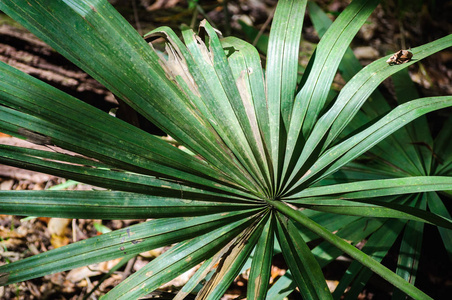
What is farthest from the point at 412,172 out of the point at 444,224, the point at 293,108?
the point at 293,108

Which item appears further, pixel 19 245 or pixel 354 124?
pixel 19 245

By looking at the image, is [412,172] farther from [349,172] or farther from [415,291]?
[415,291]

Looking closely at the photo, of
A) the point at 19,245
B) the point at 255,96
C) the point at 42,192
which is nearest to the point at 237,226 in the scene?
the point at 255,96

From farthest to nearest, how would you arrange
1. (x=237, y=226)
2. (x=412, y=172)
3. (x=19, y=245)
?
(x=19, y=245) → (x=412, y=172) → (x=237, y=226)

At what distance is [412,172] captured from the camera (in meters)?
1.18

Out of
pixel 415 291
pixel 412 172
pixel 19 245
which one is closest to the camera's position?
pixel 415 291

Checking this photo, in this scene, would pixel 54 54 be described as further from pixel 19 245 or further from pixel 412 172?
pixel 412 172

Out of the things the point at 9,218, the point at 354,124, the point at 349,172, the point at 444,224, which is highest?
the point at 354,124

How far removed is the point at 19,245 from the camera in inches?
57.9

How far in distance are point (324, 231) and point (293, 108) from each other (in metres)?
0.37

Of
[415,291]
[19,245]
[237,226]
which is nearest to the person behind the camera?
[415,291]

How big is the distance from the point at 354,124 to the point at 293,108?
0.47 metres

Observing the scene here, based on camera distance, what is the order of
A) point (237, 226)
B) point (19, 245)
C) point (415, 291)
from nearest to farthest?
point (415, 291)
point (237, 226)
point (19, 245)

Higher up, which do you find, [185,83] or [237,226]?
[185,83]
